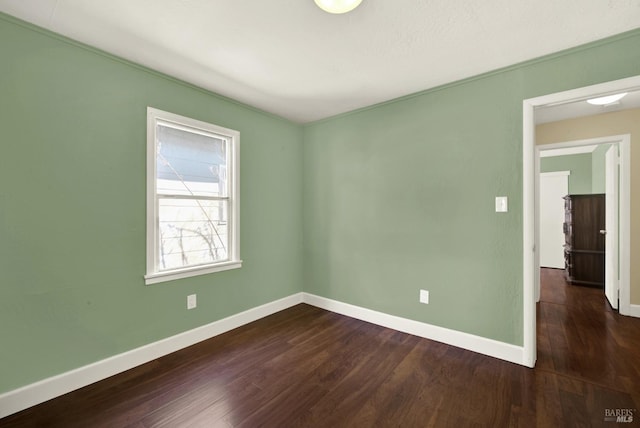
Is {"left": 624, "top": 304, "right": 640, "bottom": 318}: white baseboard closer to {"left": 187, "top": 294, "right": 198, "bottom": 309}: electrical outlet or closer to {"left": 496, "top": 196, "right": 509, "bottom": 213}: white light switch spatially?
{"left": 496, "top": 196, "right": 509, "bottom": 213}: white light switch

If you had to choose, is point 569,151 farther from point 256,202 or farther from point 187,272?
point 187,272

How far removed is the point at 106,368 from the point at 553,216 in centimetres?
789

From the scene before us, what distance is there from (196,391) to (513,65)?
3.61 meters

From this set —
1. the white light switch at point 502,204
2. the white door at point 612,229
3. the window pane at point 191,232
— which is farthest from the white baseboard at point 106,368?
the white door at point 612,229

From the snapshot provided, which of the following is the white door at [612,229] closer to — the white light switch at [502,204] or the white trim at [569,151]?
the white trim at [569,151]

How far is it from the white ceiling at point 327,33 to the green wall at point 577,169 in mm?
5158

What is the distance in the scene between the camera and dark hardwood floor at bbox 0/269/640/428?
165cm

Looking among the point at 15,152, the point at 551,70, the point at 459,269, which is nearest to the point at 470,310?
the point at 459,269

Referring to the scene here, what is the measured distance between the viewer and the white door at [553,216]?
5.76 m

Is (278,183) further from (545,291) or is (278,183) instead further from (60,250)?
(545,291)

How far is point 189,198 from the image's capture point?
8.55ft

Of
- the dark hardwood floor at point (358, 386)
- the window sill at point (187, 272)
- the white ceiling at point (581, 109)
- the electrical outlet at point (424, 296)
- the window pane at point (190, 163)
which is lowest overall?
the dark hardwood floor at point (358, 386)

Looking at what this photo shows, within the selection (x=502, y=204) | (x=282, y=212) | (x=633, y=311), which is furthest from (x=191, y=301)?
(x=633, y=311)

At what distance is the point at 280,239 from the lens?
3.53m
